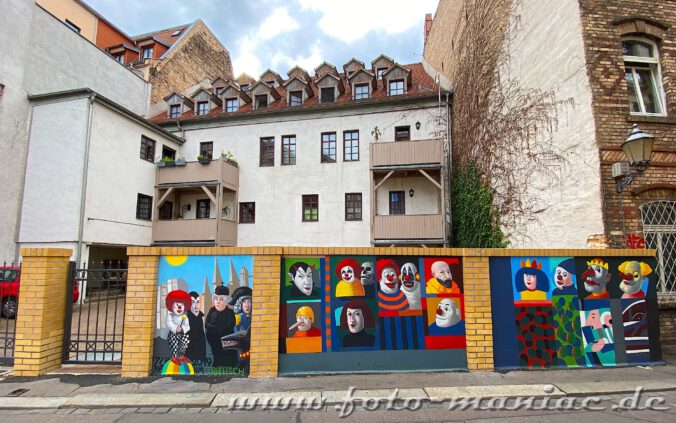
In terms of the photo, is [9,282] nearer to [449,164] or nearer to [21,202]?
[21,202]

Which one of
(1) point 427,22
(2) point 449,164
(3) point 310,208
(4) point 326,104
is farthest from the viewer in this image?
(1) point 427,22

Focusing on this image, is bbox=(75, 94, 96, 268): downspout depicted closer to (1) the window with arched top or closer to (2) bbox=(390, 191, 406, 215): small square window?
(2) bbox=(390, 191, 406, 215): small square window

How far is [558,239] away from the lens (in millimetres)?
8602

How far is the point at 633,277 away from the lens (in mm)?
5883

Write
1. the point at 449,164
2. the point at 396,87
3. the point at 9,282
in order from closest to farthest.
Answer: the point at 9,282 → the point at 449,164 → the point at 396,87

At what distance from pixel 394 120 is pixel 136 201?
509 inches

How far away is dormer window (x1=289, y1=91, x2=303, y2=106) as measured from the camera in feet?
63.5

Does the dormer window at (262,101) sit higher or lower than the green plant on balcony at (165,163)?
higher

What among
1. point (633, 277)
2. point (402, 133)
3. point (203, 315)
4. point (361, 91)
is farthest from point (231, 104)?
point (633, 277)

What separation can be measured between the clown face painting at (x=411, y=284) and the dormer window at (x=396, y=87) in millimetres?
14220

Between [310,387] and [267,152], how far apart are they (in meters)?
15.2

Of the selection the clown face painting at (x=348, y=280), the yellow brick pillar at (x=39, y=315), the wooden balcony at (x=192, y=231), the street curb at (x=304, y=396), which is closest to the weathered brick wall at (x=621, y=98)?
the street curb at (x=304, y=396)

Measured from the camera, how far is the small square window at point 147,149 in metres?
17.6

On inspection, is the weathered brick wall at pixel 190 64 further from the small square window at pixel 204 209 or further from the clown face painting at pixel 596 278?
the clown face painting at pixel 596 278
